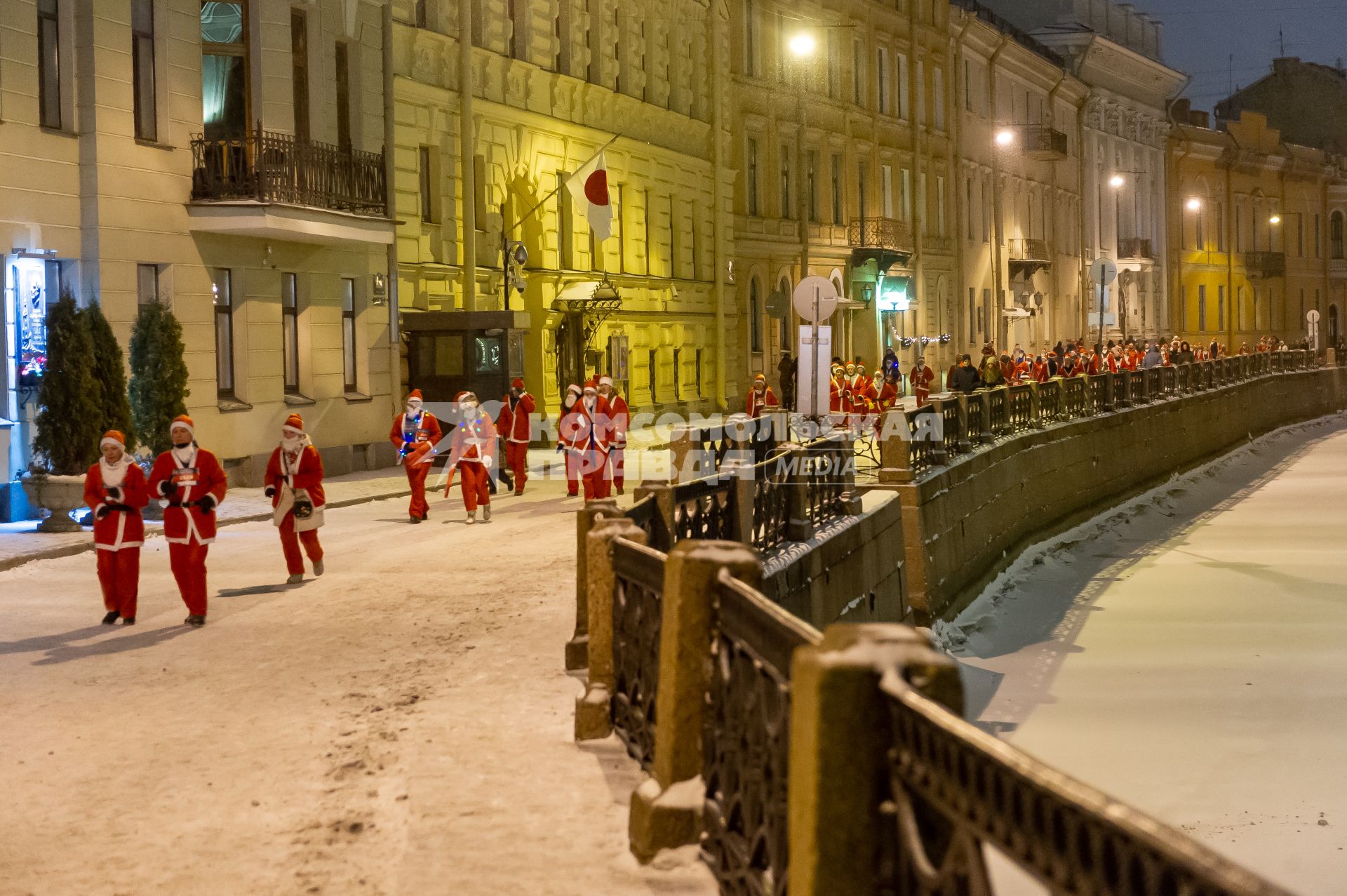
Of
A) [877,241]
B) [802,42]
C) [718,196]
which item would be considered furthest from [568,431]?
[877,241]

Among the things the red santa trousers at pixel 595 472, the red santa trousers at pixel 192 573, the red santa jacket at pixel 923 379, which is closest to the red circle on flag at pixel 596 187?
the red santa jacket at pixel 923 379

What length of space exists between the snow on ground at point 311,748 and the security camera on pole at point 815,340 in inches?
251

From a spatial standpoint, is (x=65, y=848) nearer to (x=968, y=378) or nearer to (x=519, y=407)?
(x=519, y=407)

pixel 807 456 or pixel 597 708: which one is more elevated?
pixel 807 456

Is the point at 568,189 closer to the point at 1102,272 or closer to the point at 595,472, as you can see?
the point at 1102,272

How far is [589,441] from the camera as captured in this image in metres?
23.4

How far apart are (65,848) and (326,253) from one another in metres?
20.9

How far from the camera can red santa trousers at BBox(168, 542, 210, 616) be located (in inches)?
523

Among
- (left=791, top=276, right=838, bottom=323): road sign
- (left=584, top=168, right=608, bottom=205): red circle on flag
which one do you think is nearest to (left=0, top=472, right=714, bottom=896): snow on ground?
(left=791, top=276, right=838, bottom=323): road sign

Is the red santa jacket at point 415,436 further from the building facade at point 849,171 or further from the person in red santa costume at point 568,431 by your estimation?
the building facade at point 849,171

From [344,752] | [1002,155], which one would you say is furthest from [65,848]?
[1002,155]

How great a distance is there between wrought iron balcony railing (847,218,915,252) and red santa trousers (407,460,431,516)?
32.0 metres

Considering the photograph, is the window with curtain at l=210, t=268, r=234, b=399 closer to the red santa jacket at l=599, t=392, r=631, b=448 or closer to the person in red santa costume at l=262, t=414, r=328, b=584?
the red santa jacket at l=599, t=392, r=631, b=448

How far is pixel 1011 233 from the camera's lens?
64875mm
